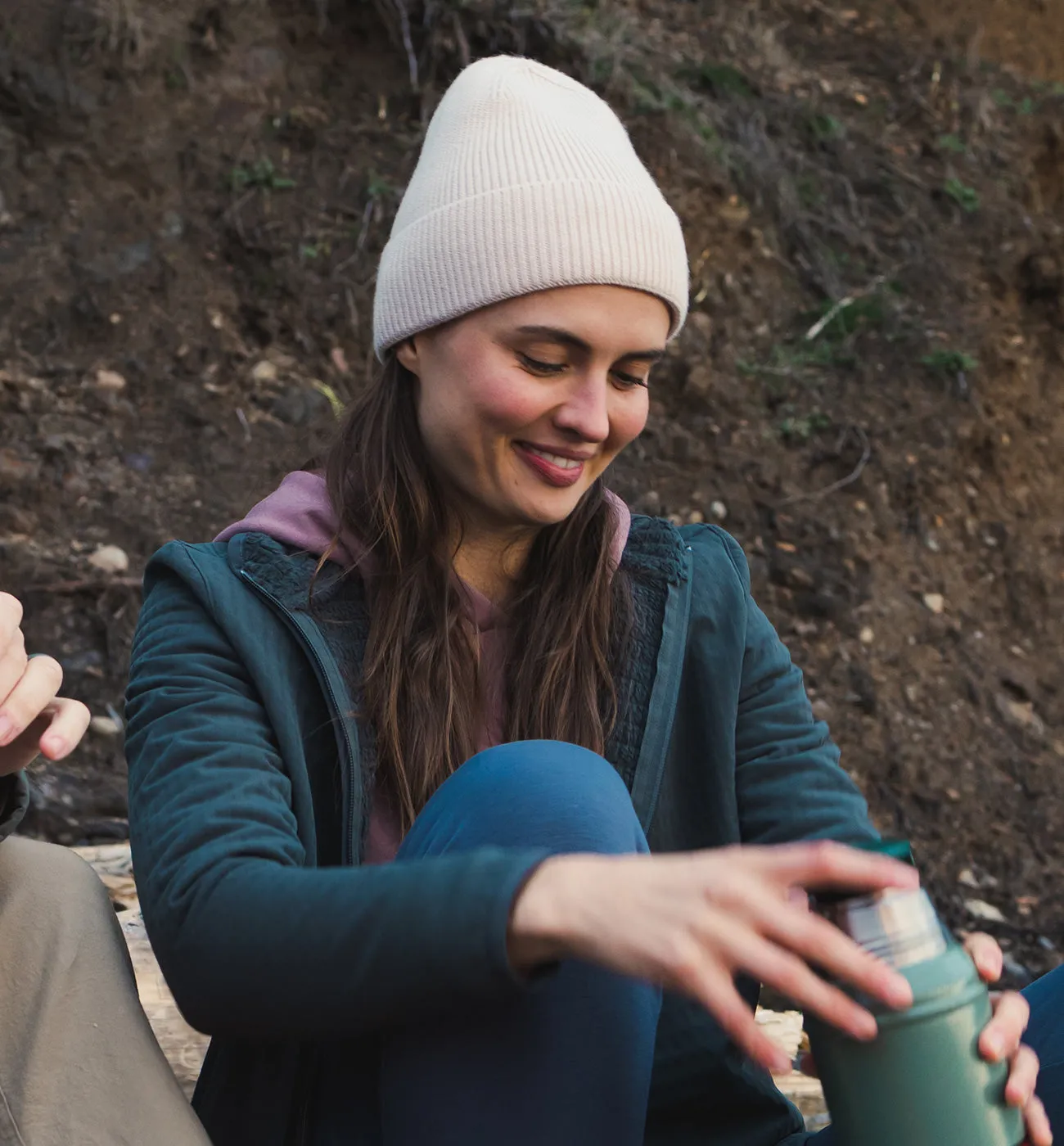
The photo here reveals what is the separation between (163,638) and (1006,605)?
4.39 meters

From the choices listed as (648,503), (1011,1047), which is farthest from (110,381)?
(1011,1047)

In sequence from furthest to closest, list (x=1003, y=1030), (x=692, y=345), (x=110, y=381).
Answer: (x=692, y=345)
(x=110, y=381)
(x=1003, y=1030)

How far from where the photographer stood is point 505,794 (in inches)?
57.5

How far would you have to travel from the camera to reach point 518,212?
195 centimetres

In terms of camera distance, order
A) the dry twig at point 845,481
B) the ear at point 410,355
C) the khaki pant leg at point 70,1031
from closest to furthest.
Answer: the khaki pant leg at point 70,1031
the ear at point 410,355
the dry twig at point 845,481

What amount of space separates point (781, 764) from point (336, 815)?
62cm

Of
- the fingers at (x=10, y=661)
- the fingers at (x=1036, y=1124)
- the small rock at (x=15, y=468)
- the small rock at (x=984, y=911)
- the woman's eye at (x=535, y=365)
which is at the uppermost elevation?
the woman's eye at (x=535, y=365)

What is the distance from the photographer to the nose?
75.3 inches

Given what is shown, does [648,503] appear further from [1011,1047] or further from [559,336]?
[1011,1047]

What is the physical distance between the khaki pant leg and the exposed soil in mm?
2189

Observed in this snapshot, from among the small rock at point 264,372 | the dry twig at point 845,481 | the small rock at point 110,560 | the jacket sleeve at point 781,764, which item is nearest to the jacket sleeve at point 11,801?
the jacket sleeve at point 781,764

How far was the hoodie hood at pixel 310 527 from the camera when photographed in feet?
6.31

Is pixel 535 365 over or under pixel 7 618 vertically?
over

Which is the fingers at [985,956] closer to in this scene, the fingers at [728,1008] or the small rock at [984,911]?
the fingers at [728,1008]
